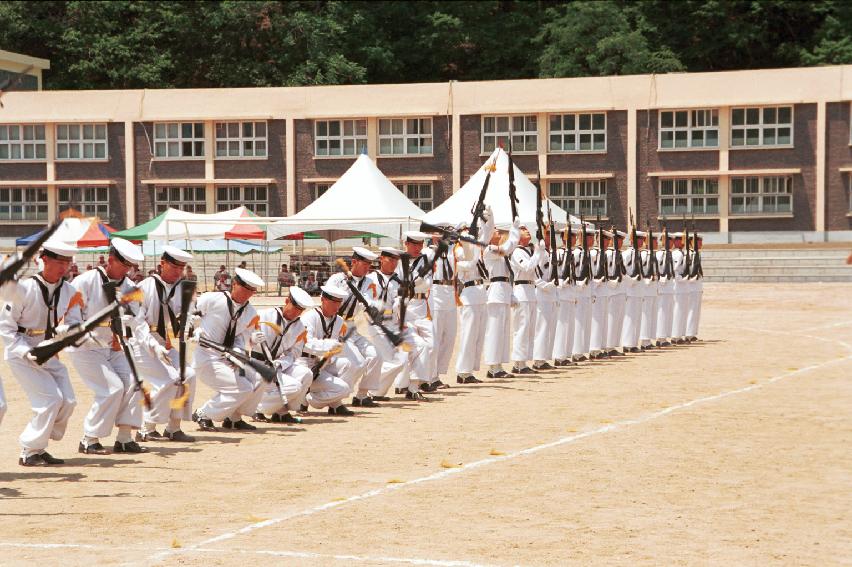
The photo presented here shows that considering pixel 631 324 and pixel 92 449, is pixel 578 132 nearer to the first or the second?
pixel 631 324

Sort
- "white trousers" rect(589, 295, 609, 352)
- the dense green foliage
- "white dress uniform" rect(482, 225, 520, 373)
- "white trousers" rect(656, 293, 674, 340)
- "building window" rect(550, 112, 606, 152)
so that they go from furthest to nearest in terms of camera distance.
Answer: the dense green foliage → "building window" rect(550, 112, 606, 152) → "white trousers" rect(656, 293, 674, 340) → "white trousers" rect(589, 295, 609, 352) → "white dress uniform" rect(482, 225, 520, 373)

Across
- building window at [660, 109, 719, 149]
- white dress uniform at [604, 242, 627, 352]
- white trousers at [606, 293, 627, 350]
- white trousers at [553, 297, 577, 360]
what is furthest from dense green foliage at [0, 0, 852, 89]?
white trousers at [553, 297, 577, 360]

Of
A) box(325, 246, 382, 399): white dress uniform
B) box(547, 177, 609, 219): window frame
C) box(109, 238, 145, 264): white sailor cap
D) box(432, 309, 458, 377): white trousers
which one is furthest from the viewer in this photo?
box(547, 177, 609, 219): window frame

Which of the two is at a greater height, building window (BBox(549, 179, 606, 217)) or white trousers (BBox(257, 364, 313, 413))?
building window (BBox(549, 179, 606, 217))

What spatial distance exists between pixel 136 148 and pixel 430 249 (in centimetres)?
4084

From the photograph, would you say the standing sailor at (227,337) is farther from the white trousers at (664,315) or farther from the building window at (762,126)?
the building window at (762,126)

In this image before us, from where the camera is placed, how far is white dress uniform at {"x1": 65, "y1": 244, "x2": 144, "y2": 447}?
12.1 meters

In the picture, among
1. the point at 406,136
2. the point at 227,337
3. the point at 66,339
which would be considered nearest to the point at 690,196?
the point at 406,136

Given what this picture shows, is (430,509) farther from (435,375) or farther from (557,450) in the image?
(435,375)

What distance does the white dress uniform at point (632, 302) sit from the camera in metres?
25.4

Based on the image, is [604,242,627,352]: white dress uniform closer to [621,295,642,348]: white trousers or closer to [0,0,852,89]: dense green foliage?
[621,295,642,348]: white trousers

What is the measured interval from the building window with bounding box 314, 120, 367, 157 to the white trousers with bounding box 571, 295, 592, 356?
3298cm

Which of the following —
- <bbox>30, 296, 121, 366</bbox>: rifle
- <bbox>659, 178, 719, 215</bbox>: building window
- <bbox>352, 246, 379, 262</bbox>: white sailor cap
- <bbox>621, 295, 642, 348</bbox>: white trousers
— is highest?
<bbox>659, 178, 719, 215</bbox>: building window

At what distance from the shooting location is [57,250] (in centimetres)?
1148
